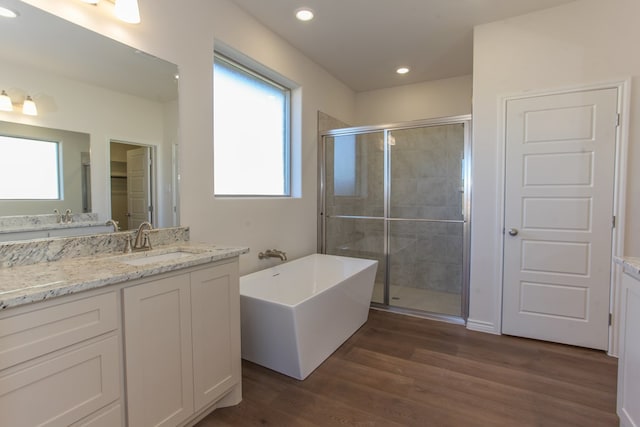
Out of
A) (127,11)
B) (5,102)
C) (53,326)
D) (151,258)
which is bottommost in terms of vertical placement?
(53,326)

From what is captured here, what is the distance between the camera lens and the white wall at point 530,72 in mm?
2379

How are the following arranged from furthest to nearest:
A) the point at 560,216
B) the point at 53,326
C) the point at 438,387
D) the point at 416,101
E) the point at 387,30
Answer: the point at 416,101 → the point at 387,30 → the point at 560,216 → the point at 438,387 → the point at 53,326

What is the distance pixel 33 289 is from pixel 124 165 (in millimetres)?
1023

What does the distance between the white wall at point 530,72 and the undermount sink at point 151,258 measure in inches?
96.3

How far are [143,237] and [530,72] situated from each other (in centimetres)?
315

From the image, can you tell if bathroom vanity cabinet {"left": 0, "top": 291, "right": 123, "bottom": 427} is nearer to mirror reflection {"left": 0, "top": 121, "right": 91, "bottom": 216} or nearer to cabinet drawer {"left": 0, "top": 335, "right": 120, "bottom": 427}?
cabinet drawer {"left": 0, "top": 335, "right": 120, "bottom": 427}

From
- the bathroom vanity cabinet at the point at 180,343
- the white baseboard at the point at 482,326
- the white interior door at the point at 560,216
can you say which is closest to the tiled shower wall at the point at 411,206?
the white baseboard at the point at 482,326

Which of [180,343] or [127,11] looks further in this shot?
[127,11]

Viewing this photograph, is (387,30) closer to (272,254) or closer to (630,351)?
(272,254)

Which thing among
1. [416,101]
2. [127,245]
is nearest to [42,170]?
[127,245]

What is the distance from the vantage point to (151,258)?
185 centimetres

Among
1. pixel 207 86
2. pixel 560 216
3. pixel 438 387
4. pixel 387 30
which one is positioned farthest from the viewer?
pixel 387 30

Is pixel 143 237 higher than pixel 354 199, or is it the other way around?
pixel 354 199

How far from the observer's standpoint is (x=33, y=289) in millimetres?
1079
